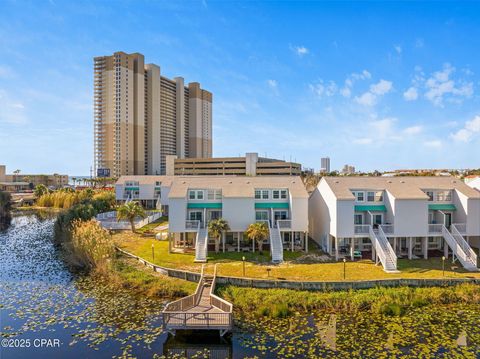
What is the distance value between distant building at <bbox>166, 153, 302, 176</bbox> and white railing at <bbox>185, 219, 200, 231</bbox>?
9319cm

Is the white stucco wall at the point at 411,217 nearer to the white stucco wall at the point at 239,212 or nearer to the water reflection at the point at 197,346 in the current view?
the white stucco wall at the point at 239,212

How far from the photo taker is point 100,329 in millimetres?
18484

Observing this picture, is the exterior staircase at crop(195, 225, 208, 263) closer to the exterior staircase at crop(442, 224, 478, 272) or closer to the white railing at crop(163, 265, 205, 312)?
the white railing at crop(163, 265, 205, 312)

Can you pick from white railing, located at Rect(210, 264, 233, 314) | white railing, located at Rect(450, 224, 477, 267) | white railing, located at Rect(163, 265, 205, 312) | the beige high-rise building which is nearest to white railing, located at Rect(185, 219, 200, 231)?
white railing, located at Rect(163, 265, 205, 312)

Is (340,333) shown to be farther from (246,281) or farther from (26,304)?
(26,304)

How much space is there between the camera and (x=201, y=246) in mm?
30250

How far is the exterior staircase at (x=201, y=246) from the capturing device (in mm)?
29469

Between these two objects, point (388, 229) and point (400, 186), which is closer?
point (388, 229)

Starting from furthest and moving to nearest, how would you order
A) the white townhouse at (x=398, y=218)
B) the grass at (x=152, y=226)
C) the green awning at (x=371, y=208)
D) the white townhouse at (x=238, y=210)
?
1. the grass at (x=152, y=226)
2. the white townhouse at (x=238, y=210)
3. the green awning at (x=371, y=208)
4. the white townhouse at (x=398, y=218)

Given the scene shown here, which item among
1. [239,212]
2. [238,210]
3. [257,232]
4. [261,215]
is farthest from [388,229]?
[238,210]

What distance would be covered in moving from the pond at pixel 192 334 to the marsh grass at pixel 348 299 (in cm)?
71

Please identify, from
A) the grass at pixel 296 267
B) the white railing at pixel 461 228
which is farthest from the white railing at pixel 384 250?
the white railing at pixel 461 228

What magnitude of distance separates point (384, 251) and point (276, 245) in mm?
9460

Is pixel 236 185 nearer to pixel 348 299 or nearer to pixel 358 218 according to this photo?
pixel 358 218
